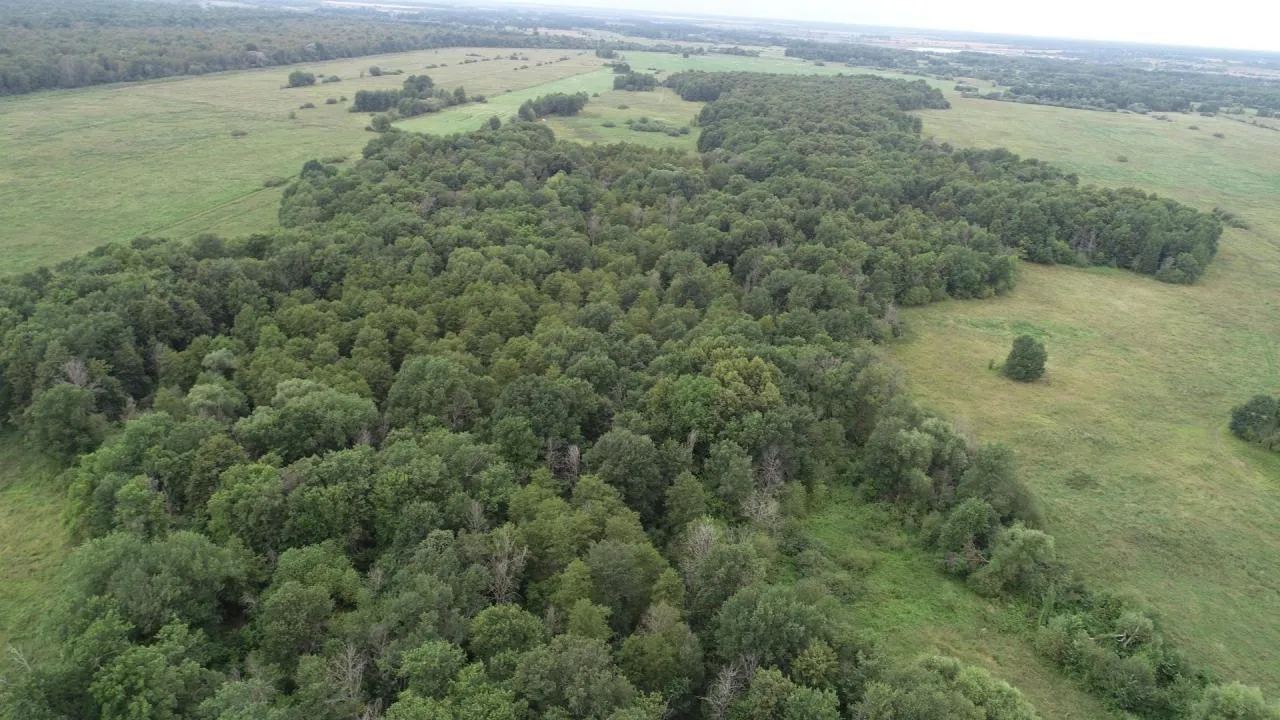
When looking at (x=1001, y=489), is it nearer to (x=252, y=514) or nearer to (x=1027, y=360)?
(x=1027, y=360)

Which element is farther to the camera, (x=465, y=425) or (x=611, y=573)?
(x=465, y=425)

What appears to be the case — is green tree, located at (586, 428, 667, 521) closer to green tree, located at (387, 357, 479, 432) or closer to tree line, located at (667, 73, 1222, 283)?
green tree, located at (387, 357, 479, 432)

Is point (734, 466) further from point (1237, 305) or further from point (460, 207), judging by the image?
point (1237, 305)

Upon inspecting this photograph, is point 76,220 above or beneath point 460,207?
beneath

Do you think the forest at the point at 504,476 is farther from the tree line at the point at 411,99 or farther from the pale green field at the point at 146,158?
the tree line at the point at 411,99

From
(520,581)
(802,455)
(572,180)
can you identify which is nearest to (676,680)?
(520,581)

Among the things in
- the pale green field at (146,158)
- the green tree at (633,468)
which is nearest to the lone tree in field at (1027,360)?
the green tree at (633,468)
